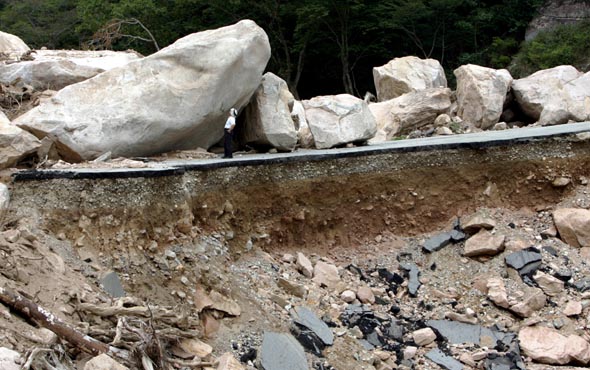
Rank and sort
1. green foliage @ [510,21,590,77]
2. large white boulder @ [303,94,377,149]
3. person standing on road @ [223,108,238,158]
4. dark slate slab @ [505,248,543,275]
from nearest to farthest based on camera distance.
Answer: dark slate slab @ [505,248,543,275] < person standing on road @ [223,108,238,158] < large white boulder @ [303,94,377,149] < green foliage @ [510,21,590,77]

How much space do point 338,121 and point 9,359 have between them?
23.5 ft

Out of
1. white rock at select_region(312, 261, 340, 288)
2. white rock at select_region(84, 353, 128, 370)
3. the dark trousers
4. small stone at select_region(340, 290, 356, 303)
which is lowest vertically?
small stone at select_region(340, 290, 356, 303)

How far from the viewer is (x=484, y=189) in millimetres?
10703

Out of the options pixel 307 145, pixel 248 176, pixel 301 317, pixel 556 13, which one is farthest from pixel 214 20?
pixel 301 317

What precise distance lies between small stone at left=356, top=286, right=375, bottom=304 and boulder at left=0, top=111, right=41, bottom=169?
4343 mm

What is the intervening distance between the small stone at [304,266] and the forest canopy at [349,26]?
52.9ft

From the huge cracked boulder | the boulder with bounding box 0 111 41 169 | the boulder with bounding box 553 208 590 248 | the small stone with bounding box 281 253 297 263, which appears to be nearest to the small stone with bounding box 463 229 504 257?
the boulder with bounding box 553 208 590 248

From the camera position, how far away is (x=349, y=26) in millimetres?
25797

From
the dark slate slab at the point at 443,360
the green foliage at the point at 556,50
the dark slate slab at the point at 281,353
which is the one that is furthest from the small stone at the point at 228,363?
the green foliage at the point at 556,50

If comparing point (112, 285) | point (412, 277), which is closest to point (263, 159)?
point (412, 277)

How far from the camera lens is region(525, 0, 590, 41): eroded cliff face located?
2447cm

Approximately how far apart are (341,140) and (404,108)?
4123 millimetres

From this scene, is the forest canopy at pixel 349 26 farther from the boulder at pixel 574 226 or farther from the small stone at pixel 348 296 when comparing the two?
the small stone at pixel 348 296

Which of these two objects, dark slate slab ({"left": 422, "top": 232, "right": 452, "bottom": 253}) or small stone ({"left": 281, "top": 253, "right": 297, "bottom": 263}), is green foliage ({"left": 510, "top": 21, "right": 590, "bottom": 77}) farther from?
small stone ({"left": 281, "top": 253, "right": 297, "bottom": 263})
